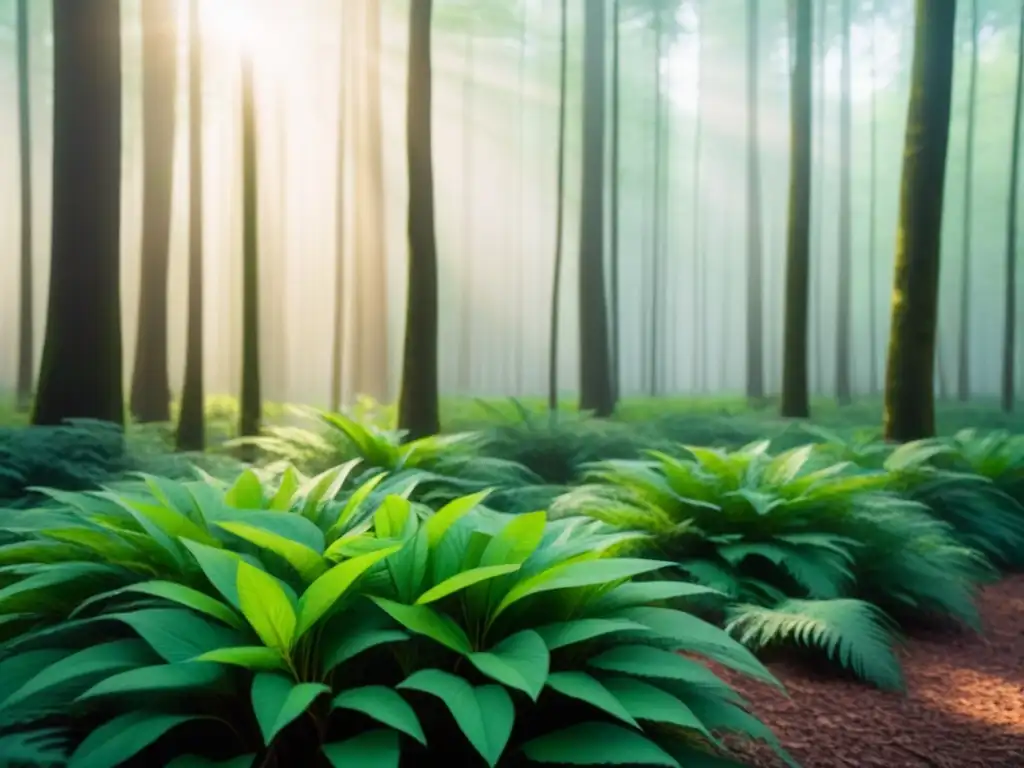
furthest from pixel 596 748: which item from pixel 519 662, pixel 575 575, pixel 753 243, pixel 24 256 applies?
pixel 753 243

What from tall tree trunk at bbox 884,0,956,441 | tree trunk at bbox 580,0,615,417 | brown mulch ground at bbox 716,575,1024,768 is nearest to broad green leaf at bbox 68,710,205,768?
brown mulch ground at bbox 716,575,1024,768

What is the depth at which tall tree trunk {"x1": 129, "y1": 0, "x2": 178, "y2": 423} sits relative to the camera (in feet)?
38.7

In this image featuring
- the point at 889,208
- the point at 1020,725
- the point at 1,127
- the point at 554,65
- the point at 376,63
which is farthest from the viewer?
the point at 889,208

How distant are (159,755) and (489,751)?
3.22ft

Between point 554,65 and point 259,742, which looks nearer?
point 259,742

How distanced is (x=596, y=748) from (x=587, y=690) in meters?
0.14

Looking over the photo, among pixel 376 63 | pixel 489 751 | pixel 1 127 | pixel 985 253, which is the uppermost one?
pixel 1 127

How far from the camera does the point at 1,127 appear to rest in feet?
96.7

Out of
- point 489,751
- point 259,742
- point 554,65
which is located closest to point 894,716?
point 489,751

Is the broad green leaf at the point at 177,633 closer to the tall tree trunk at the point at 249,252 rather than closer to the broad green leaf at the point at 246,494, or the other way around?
the broad green leaf at the point at 246,494

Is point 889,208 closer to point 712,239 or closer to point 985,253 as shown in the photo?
point 985,253

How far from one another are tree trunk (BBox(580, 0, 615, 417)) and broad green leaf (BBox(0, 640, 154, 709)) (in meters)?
11.8

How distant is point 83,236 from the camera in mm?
6766

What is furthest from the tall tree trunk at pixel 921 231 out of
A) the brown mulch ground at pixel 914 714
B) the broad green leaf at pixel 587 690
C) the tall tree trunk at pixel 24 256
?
the tall tree trunk at pixel 24 256
